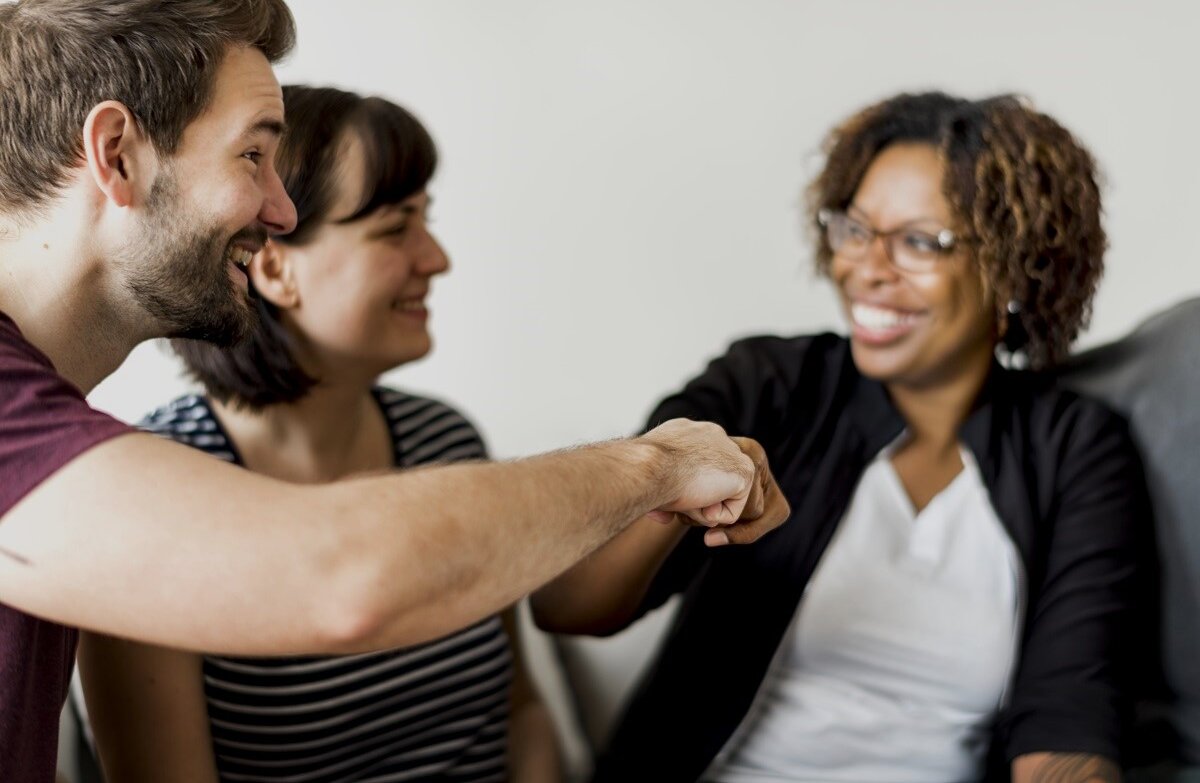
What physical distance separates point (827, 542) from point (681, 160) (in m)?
0.82

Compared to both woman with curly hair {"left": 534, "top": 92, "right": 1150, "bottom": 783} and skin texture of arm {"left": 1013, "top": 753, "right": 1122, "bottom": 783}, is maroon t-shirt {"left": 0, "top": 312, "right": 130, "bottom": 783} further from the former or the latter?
skin texture of arm {"left": 1013, "top": 753, "right": 1122, "bottom": 783}

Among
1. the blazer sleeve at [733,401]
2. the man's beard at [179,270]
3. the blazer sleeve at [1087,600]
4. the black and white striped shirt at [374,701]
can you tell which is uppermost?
the man's beard at [179,270]

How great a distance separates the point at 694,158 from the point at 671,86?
0.42 feet

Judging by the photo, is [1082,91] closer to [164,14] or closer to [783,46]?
[783,46]

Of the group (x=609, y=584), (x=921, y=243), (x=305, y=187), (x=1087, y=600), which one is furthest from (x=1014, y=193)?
(x=305, y=187)

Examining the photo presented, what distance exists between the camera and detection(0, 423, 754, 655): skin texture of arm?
849 millimetres

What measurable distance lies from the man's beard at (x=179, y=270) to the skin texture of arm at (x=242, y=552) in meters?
0.24

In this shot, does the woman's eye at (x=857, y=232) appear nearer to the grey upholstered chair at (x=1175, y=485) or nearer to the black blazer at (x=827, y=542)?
the black blazer at (x=827, y=542)

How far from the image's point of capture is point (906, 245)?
67.3 inches

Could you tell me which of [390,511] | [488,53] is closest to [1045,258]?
[488,53]

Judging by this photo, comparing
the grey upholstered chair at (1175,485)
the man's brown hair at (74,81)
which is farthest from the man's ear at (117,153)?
the grey upholstered chair at (1175,485)

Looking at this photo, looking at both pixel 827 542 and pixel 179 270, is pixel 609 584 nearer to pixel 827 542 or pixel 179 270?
pixel 827 542

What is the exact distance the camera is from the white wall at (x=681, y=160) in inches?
84.0

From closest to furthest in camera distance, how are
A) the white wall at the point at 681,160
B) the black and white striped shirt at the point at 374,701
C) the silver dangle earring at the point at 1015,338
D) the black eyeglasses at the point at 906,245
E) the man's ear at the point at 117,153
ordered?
the man's ear at the point at 117,153
the black and white striped shirt at the point at 374,701
the black eyeglasses at the point at 906,245
the silver dangle earring at the point at 1015,338
the white wall at the point at 681,160
